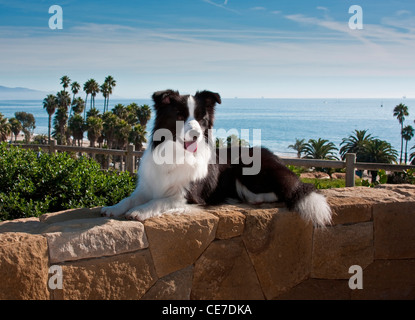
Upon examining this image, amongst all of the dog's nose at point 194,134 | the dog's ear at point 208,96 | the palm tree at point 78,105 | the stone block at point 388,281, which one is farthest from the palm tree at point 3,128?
the stone block at point 388,281

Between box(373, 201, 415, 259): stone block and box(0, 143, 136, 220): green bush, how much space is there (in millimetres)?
2764

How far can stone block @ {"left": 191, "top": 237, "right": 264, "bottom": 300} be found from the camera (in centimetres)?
283

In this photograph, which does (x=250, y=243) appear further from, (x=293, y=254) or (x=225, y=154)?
(x=225, y=154)

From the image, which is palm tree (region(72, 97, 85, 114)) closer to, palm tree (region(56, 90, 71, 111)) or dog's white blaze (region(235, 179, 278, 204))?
palm tree (region(56, 90, 71, 111))

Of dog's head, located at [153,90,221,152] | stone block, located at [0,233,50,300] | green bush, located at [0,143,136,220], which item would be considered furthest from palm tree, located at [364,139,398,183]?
stone block, located at [0,233,50,300]

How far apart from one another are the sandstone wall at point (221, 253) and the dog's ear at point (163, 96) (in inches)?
36.8

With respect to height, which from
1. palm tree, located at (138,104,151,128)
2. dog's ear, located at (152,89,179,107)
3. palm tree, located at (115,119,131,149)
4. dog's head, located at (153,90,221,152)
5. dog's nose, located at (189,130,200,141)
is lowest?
dog's nose, located at (189,130,200,141)

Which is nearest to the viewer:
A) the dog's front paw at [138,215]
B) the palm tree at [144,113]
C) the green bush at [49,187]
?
the dog's front paw at [138,215]

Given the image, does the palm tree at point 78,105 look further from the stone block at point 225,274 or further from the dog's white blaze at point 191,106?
the stone block at point 225,274

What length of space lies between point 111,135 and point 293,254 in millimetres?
51300

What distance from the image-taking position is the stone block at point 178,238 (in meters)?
2.62

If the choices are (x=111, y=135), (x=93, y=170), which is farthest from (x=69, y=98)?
(x=93, y=170)

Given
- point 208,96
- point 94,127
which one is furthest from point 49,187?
point 94,127

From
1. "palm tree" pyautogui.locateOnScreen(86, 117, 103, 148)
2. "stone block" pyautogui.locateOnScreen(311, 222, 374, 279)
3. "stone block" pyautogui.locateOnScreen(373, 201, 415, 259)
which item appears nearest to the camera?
"stone block" pyautogui.locateOnScreen(311, 222, 374, 279)
